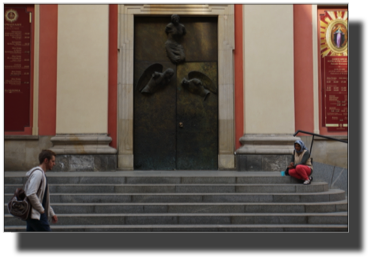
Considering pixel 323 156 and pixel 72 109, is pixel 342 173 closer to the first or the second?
pixel 323 156

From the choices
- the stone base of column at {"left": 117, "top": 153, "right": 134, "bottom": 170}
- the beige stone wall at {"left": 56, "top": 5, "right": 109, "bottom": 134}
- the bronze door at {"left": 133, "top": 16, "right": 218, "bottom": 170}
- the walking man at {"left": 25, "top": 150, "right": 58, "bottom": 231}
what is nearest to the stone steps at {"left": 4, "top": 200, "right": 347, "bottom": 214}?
the walking man at {"left": 25, "top": 150, "right": 58, "bottom": 231}

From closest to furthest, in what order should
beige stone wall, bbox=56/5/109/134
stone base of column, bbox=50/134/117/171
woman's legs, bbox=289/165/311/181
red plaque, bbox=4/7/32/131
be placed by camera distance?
1. woman's legs, bbox=289/165/311/181
2. stone base of column, bbox=50/134/117/171
3. beige stone wall, bbox=56/5/109/134
4. red plaque, bbox=4/7/32/131

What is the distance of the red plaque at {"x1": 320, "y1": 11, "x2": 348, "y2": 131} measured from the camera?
33.2ft

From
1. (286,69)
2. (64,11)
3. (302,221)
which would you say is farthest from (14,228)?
(286,69)

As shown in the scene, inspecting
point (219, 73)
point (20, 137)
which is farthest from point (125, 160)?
point (219, 73)

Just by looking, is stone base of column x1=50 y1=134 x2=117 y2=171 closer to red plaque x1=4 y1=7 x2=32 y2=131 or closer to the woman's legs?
red plaque x1=4 y1=7 x2=32 y2=131

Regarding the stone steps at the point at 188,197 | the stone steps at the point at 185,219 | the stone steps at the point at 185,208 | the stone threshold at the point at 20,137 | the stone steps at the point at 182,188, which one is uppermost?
the stone threshold at the point at 20,137

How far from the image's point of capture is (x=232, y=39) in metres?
10.2

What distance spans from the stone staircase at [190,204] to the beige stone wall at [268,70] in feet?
7.71

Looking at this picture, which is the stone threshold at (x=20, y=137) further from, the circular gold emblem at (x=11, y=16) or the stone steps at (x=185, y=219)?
the stone steps at (x=185, y=219)

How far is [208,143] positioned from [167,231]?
4369 mm

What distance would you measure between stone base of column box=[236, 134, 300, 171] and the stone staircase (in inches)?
65.4

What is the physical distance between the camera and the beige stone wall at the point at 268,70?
31.9 ft

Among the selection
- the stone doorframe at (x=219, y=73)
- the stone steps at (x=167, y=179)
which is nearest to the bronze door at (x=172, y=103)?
the stone doorframe at (x=219, y=73)
